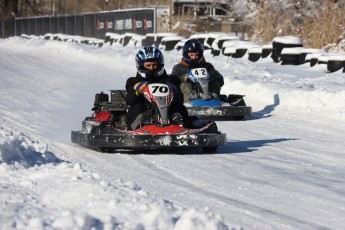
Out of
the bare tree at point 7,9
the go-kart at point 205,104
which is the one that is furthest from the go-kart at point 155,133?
the bare tree at point 7,9

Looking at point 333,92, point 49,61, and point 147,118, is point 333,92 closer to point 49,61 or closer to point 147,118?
point 147,118

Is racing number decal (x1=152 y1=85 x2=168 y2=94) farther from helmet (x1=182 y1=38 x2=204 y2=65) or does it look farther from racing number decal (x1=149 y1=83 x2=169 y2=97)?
helmet (x1=182 y1=38 x2=204 y2=65)

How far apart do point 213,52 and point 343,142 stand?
15660 millimetres

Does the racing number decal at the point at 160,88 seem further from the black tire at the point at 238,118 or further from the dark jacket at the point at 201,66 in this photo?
the black tire at the point at 238,118

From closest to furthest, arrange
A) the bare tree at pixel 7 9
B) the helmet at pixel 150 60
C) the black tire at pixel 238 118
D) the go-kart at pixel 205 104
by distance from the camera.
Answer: the helmet at pixel 150 60
the go-kart at pixel 205 104
the black tire at pixel 238 118
the bare tree at pixel 7 9

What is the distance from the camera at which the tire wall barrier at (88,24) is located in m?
37.0

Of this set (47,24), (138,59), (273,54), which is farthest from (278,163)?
(47,24)

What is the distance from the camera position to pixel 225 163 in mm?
8875

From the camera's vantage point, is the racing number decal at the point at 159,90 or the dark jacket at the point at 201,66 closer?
the racing number decal at the point at 159,90

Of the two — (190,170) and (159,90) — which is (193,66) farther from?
(190,170)

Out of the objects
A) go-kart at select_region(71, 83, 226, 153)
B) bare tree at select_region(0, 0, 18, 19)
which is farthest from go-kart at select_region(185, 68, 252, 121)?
bare tree at select_region(0, 0, 18, 19)

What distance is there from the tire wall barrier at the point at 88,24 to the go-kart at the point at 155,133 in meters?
26.1

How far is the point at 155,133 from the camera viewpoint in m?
9.49

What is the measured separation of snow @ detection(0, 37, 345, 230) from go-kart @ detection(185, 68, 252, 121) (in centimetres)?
20
